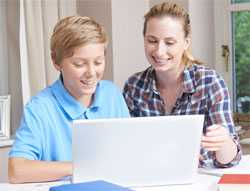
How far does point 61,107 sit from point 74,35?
0.77 ft

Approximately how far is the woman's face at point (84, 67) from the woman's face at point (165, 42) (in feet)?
1.04

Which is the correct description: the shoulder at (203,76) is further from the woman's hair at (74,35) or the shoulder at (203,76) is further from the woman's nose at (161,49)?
the woman's hair at (74,35)

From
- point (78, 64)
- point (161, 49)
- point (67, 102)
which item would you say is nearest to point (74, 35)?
point (78, 64)

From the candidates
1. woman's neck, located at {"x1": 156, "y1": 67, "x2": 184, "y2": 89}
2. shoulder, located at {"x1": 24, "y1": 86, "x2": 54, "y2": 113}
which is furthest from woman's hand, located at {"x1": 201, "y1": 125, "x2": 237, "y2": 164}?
shoulder, located at {"x1": 24, "y1": 86, "x2": 54, "y2": 113}

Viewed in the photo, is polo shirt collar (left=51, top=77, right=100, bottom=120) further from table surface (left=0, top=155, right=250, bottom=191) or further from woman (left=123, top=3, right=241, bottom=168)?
woman (left=123, top=3, right=241, bottom=168)

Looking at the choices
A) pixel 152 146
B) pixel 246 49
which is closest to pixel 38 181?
pixel 152 146

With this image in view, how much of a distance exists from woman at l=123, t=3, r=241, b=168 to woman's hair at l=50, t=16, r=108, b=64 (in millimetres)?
332

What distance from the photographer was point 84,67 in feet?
5.23

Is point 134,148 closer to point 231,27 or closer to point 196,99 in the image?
point 196,99

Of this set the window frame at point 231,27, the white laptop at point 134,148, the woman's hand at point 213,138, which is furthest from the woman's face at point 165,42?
the window frame at point 231,27

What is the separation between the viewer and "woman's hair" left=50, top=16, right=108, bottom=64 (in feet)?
5.12

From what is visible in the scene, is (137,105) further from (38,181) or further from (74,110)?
(38,181)

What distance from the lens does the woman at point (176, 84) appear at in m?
1.79

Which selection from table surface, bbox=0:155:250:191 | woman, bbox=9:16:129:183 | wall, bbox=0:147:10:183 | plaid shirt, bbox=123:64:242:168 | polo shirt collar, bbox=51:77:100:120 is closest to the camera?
table surface, bbox=0:155:250:191
